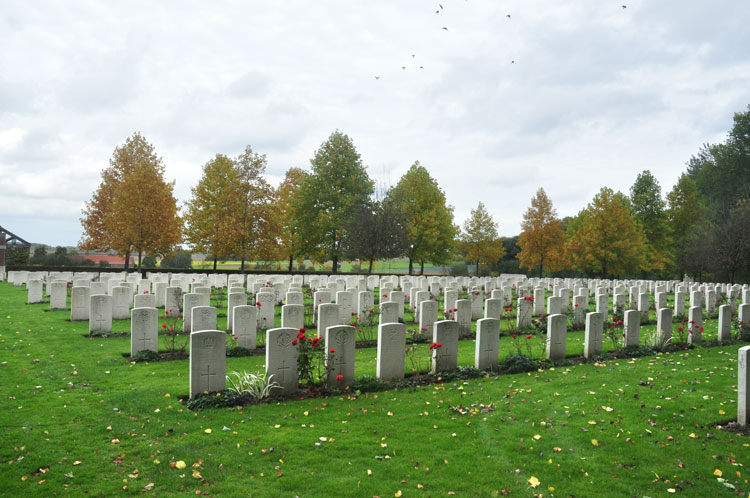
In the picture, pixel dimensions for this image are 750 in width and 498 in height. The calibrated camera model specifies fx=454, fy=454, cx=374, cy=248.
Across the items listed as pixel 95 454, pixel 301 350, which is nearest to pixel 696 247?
pixel 301 350

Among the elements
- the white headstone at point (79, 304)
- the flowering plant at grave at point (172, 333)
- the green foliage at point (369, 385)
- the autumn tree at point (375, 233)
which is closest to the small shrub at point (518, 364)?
the green foliage at point (369, 385)

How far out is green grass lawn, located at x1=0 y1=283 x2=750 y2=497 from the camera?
4582 mm

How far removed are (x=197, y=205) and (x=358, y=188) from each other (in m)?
13.5

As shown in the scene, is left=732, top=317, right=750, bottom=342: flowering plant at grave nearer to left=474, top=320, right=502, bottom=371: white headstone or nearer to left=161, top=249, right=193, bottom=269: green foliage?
left=474, top=320, right=502, bottom=371: white headstone

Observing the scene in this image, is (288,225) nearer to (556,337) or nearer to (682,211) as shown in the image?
(556,337)

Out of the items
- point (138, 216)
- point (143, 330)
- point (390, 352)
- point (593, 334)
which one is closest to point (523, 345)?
point (593, 334)

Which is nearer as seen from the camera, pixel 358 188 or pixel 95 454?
pixel 95 454

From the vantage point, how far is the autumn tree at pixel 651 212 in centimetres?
A: 4294

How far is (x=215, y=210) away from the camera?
115 feet

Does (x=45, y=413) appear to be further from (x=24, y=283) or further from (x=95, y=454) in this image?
(x=24, y=283)

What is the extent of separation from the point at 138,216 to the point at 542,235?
3303 centimetres

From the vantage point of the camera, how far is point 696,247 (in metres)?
35.9

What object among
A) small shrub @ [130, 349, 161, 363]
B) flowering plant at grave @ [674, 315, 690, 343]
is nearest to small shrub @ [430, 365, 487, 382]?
small shrub @ [130, 349, 161, 363]

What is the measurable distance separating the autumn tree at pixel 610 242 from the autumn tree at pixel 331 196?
1860 cm
